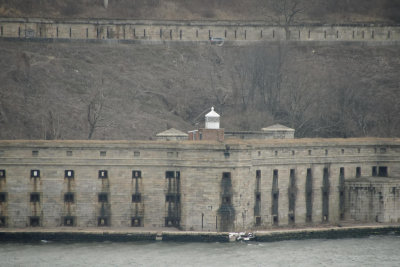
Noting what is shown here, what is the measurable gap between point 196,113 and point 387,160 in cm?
2894

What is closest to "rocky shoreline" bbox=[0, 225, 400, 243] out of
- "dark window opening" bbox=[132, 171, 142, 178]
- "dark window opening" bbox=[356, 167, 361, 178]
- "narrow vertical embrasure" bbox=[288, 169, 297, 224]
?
"dark window opening" bbox=[132, 171, 142, 178]

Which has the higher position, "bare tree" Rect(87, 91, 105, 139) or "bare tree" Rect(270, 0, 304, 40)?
"bare tree" Rect(270, 0, 304, 40)

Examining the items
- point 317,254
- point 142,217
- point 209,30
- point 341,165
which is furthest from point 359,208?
point 209,30

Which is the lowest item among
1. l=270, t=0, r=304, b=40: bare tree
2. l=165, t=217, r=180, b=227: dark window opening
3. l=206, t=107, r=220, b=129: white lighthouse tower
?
l=165, t=217, r=180, b=227: dark window opening

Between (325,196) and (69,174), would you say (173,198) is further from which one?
(325,196)

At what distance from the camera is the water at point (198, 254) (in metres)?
77.9

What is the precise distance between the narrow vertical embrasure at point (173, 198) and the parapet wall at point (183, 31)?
155 feet

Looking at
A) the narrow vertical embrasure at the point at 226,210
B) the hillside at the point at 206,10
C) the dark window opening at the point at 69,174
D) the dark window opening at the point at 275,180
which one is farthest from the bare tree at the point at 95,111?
the narrow vertical embrasure at the point at 226,210

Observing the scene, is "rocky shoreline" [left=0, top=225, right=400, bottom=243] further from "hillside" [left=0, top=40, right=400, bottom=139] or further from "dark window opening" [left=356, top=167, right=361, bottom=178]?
"hillside" [left=0, top=40, right=400, bottom=139]

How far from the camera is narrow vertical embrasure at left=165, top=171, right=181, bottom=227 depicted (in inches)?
3376

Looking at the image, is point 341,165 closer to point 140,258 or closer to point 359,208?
point 359,208

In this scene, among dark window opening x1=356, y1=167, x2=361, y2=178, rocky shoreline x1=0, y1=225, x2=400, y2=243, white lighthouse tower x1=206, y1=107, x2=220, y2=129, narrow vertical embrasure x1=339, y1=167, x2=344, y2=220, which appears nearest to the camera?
rocky shoreline x1=0, y1=225, x2=400, y2=243

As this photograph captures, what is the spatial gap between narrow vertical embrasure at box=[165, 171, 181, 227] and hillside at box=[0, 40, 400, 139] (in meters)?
22.5

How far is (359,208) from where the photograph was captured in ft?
303
